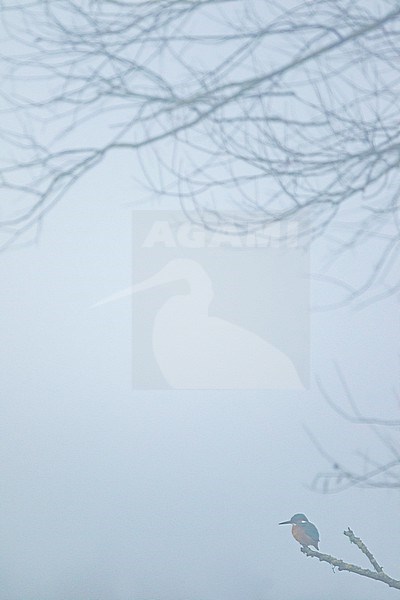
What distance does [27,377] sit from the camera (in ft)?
10.5

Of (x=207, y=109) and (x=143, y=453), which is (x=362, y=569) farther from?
(x=207, y=109)

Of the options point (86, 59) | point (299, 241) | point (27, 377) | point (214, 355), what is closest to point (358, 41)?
point (299, 241)

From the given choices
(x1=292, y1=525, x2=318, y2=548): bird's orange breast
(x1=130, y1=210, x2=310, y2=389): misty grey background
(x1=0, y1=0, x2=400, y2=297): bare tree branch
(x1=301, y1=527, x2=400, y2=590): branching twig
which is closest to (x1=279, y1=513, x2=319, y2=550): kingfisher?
(x1=292, y1=525, x2=318, y2=548): bird's orange breast

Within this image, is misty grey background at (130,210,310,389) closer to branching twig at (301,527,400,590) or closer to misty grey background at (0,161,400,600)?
misty grey background at (0,161,400,600)

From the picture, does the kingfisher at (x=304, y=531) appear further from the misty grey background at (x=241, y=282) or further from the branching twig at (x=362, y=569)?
the branching twig at (x=362, y=569)

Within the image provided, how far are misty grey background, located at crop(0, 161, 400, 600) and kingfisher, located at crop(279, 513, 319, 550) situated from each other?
3 centimetres

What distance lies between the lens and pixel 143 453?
10.5 ft

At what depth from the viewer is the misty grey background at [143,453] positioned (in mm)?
3184

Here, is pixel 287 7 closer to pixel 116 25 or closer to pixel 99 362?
pixel 116 25

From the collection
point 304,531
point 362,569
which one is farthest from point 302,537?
point 362,569

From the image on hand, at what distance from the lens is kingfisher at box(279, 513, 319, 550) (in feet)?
10.4

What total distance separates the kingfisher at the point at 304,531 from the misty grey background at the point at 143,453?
0.03 m

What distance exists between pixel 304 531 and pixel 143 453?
2.18 feet

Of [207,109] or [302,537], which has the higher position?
[207,109]
